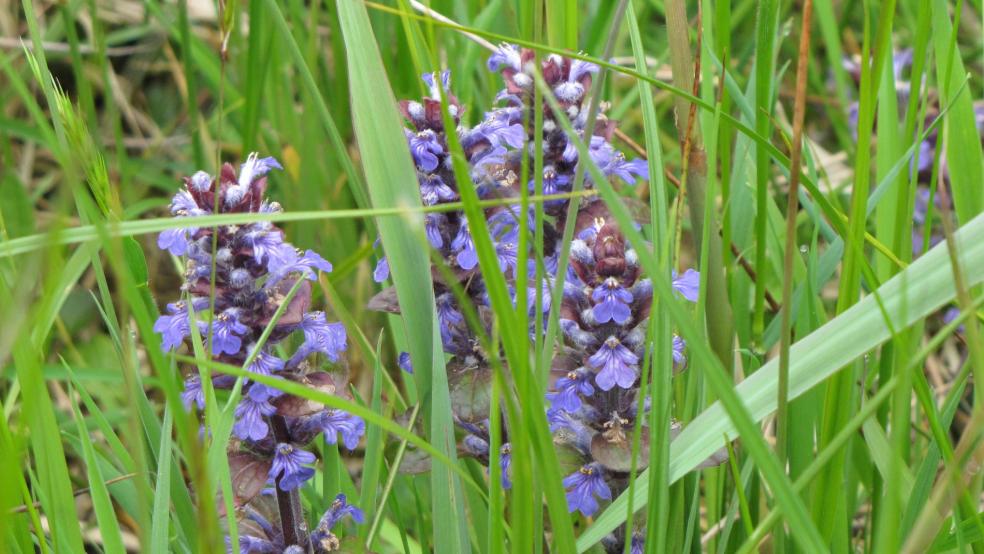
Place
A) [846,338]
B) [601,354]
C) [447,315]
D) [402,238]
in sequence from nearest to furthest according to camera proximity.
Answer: [846,338]
[402,238]
[601,354]
[447,315]

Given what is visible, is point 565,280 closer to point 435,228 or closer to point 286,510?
point 435,228

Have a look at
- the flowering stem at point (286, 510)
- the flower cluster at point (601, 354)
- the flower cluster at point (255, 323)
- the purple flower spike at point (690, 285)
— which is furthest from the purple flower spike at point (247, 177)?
the purple flower spike at point (690, 285)

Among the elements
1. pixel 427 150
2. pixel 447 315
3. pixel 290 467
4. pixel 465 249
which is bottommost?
pixel 290 467

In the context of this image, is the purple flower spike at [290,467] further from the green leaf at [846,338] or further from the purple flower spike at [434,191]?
the green leaf at [846,338]

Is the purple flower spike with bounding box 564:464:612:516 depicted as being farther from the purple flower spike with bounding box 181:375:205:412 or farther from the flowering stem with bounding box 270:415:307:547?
the purple flower spike with bounding box 181:375:205:412

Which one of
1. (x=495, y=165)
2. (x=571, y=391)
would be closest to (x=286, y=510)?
(x=571, y=391)
